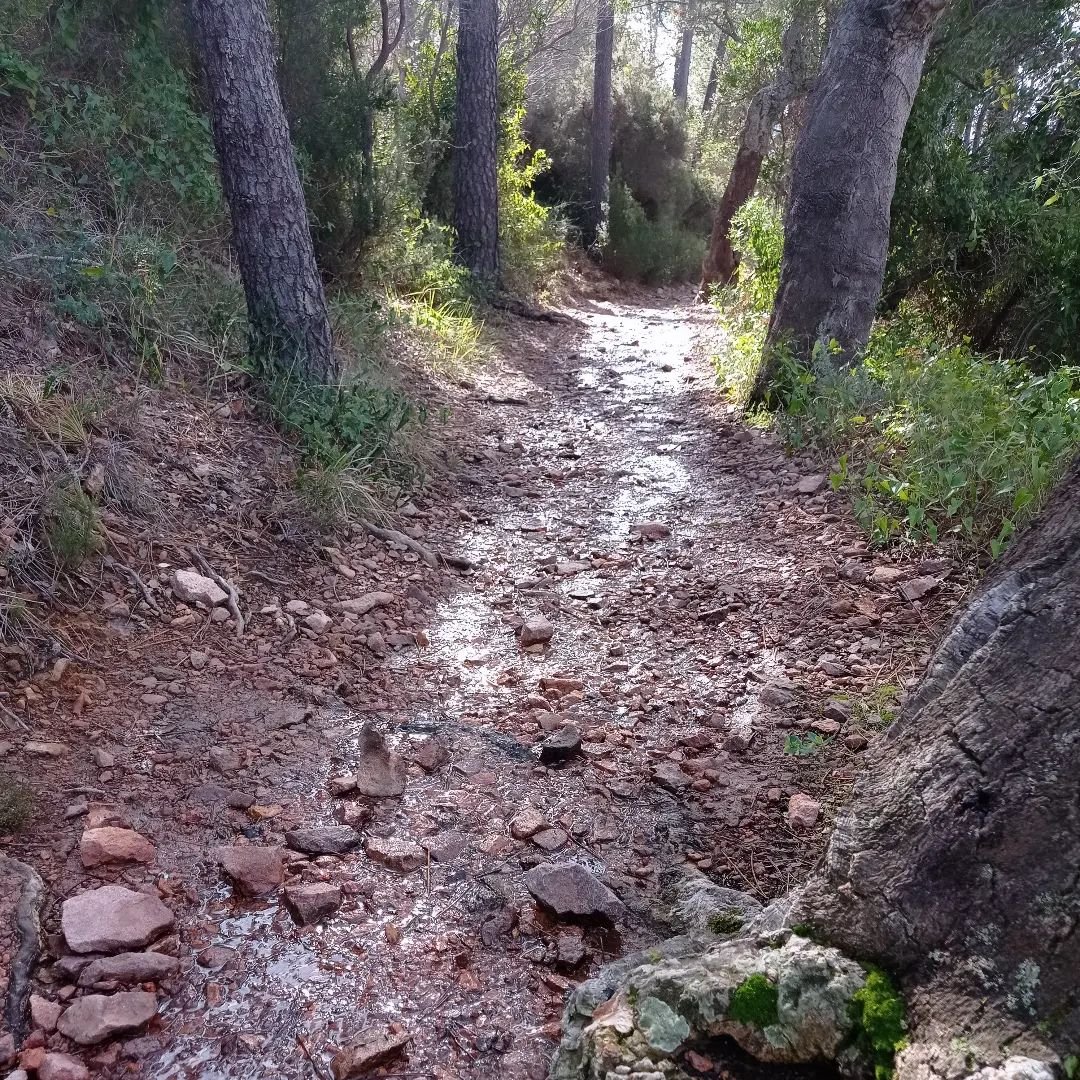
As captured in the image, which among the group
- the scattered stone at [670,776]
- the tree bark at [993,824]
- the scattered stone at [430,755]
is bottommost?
the scattered stone at [430,755]

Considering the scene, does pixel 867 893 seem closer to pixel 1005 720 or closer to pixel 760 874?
pixel 1005 720

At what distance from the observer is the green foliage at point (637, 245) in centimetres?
1520

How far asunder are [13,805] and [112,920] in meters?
0.49

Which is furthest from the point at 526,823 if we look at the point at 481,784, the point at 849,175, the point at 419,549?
the point at 849,175

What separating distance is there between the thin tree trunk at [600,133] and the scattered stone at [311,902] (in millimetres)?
14374

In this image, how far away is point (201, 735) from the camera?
272 centimetres

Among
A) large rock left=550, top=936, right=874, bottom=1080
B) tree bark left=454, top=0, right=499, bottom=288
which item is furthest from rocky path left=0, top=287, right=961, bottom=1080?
tree bark left=454, top=0, right=499, bottom=288

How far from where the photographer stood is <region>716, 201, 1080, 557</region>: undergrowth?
141 inches

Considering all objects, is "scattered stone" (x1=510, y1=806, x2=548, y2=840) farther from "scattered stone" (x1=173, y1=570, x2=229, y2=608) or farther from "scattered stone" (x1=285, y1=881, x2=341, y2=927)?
"scattered stone" (x1=173, y1=570, x2=229, y2=608)

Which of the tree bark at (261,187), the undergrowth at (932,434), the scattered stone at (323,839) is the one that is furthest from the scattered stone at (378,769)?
the tree bark at (261,187)

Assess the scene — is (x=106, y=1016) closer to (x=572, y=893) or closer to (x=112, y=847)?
(x=112, y=847)

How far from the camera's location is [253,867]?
7.19 ft

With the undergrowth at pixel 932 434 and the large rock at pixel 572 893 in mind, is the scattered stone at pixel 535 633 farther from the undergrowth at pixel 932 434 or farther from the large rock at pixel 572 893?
the undergrowth at pixel 932 434

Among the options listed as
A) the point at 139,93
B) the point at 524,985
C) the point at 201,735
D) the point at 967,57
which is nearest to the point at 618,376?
the point at 967,57
